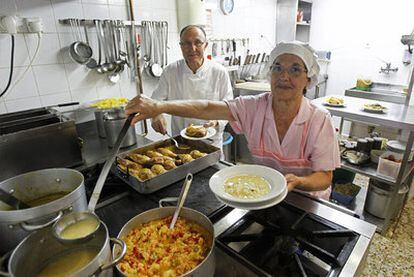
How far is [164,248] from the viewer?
31.1 inches

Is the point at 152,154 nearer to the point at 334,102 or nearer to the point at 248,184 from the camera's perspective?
the point at 248,184

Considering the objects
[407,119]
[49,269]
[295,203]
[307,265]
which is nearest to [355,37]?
[407,119]

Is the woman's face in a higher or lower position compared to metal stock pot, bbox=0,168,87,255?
higher

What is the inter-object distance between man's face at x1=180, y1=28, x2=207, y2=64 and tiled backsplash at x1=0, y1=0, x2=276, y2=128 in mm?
726

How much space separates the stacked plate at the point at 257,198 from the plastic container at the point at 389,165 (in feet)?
5.64

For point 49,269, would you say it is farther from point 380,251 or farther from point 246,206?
point 380,251

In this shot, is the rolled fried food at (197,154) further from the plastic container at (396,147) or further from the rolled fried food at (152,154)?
the plastic container at (396,147)

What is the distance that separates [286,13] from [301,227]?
418 cm

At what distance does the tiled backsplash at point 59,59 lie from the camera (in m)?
1.89

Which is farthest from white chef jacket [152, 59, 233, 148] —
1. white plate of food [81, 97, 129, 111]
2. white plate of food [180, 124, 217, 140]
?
white plate of food [180, 124, 217, 140]

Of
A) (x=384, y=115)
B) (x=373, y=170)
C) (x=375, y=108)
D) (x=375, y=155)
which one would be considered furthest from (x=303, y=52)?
(x=375, y=155)

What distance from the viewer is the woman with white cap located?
1.20 meters

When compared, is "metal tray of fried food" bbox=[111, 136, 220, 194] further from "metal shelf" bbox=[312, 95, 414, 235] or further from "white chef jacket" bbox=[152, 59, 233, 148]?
"metal shelf" bbox=[312, 95, 414, 235]

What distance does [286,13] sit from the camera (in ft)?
13.8
